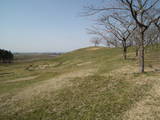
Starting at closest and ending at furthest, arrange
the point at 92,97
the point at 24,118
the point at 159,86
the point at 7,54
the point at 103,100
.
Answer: the point at 24,118, the point at 103,100, the point at 92,97, the point at 159,86, the point at 7,54

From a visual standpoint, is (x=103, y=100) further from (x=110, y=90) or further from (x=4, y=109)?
(x=4, y=109)

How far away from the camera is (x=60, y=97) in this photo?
20.3 feet

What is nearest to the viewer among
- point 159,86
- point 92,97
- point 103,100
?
point 103,100

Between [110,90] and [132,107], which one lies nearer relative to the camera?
[132,107]

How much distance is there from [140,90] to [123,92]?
2.71 ft

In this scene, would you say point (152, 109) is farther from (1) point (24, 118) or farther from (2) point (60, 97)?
(1) point (24, 118)

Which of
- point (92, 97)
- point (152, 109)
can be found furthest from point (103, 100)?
point (152, 109)

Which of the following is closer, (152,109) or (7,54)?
(152,109)

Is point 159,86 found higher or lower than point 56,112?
higher

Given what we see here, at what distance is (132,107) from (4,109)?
196 inches

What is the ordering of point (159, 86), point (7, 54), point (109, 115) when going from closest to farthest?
point (109, 115)
point (159, 86)
point (7, 54)

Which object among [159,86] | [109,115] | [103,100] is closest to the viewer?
[109,115]

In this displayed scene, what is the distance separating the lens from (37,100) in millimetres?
6098

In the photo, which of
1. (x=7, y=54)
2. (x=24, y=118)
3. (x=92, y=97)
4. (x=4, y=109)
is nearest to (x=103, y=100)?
(x=92, y=97)
